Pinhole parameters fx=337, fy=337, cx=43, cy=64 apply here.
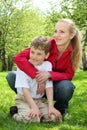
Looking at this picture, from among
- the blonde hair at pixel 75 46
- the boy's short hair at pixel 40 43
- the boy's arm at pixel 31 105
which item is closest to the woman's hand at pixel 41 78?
the boy's arm at pixel 31 105

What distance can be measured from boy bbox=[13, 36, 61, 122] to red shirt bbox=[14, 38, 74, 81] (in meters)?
0.11

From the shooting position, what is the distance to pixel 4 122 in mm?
5297

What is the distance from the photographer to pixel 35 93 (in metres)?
5.72

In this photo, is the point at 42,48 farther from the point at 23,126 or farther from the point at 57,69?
the point at 23,126

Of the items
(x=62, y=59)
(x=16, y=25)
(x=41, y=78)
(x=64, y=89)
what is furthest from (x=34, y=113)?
(x=16, y=25)

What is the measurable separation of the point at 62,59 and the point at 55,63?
150mm

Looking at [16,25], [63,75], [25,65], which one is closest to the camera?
[25,65]

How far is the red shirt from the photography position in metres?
5.65

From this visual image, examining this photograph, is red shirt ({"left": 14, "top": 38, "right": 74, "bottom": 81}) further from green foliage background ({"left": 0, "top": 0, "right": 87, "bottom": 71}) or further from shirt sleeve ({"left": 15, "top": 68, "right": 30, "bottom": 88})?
green foliage background ({"left": 0, "top": 0, "right": 87, "bottom": 71})

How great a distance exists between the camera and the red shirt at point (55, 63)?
18.5 feet

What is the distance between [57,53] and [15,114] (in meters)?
1.28

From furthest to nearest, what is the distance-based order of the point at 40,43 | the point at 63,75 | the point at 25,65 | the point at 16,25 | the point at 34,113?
the point at 16,25 < the point at 63,75 < the point at 25,65 < the point at 40,43 < the point at 34,113

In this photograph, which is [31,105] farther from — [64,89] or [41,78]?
[64,89]

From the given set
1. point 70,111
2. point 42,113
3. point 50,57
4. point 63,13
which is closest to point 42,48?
point 50,57
